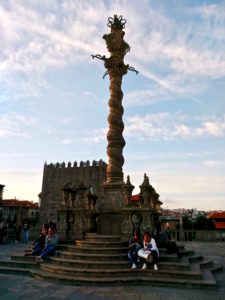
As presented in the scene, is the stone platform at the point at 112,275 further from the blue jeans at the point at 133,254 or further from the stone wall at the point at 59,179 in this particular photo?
the stone wall at the point at 59,179

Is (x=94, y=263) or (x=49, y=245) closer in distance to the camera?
(x=94, y=263)

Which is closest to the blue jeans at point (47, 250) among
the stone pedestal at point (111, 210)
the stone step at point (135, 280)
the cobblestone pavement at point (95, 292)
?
the stone step at point (135, 280)

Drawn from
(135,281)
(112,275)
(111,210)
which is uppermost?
(111,210)

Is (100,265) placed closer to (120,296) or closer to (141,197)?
(120,296)

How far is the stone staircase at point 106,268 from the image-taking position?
780cm

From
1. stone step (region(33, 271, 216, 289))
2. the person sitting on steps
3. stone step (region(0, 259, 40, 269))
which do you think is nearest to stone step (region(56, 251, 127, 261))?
stone step (region(0, 259, 40, 269))

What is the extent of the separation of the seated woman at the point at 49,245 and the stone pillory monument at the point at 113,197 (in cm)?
153

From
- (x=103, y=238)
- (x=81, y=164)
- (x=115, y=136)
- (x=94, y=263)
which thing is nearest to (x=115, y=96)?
(x=115, y=136)

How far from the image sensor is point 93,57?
15211 millimetres

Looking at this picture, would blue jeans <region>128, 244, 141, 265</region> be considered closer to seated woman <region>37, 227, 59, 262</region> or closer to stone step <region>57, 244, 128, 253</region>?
stone step <region>57, 244, 128, 253</region>

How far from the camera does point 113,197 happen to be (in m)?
13.2

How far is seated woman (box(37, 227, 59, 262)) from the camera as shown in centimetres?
987

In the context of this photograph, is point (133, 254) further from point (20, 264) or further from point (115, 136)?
point (115, 136)

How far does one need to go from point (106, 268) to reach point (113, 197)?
15.8ft
